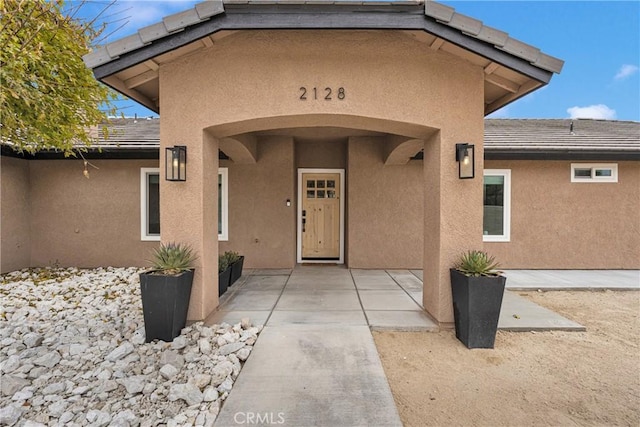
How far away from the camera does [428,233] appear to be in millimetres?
4363

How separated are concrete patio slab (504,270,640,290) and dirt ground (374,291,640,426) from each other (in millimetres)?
1790

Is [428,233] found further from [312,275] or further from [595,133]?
[595,133]

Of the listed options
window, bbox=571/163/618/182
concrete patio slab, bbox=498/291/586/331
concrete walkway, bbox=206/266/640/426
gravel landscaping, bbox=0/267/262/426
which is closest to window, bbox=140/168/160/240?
gravel landscaping, bbox=0/267/262/426

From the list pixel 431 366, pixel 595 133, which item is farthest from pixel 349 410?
pixel 595 133

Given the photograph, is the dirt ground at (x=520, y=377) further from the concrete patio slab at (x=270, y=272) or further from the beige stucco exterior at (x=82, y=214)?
the beige stucco exterior at (x=82, y=214)

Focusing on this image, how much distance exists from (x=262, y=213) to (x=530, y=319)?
234 inches

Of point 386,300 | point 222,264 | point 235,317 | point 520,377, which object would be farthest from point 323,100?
point 520,377

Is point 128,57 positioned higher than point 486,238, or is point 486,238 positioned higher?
point 128,57

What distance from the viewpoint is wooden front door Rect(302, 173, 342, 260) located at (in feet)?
27.4

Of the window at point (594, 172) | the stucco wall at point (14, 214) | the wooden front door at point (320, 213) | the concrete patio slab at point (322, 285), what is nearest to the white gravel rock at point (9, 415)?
the concrete patio slab at point (322, 285)

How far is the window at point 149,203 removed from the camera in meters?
7.70

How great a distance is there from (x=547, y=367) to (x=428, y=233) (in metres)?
2.00

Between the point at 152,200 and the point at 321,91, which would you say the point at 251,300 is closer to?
the point at 321,91

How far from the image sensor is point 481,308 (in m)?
3.57
